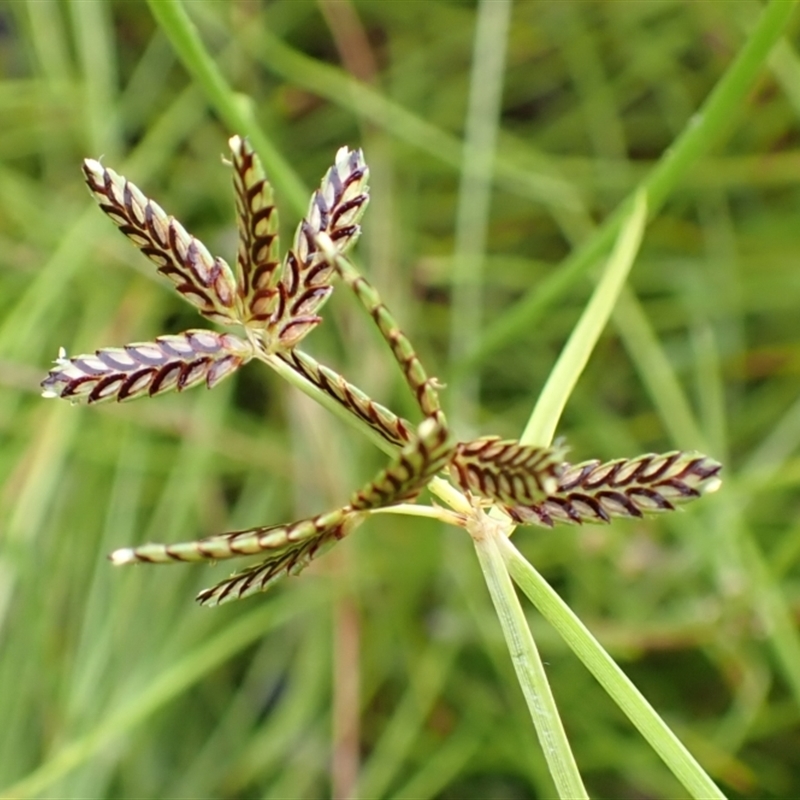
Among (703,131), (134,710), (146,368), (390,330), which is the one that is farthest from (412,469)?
(134,710)

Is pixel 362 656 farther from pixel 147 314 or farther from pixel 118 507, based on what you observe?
pixel 147 314

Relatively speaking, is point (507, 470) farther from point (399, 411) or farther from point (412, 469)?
point (399, 411)

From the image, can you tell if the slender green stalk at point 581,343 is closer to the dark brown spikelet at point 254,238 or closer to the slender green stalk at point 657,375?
the dark brown spikelet at point 254,238

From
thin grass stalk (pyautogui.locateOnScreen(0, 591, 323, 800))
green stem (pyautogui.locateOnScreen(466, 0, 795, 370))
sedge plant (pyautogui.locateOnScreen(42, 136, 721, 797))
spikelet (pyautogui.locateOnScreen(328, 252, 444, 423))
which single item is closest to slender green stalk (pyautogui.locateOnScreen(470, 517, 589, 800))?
sedge plant (pyautogui.locateOnScreen(42, 136, 721, 797))

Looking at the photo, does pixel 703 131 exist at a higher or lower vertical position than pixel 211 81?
lower

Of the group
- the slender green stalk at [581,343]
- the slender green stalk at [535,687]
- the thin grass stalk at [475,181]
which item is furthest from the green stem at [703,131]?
the slender green stalk at [535,687]

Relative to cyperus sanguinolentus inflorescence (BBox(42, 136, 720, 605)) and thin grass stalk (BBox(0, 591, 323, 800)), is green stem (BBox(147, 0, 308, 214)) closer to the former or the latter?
cyperus sanguinolentus inflorescence (BBox(42, 136, 720, 605))
